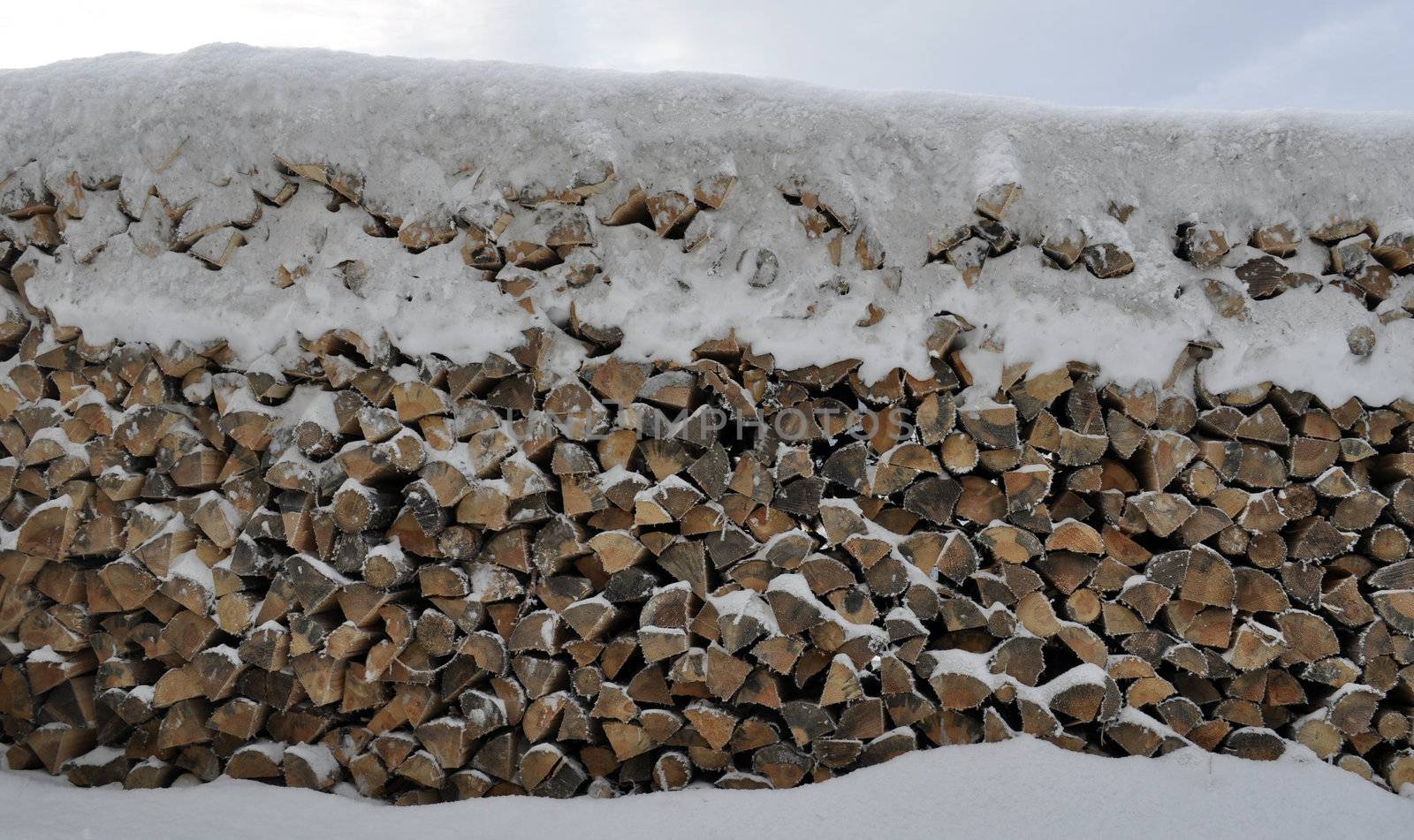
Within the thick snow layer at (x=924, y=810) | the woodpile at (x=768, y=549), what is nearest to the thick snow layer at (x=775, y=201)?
the woodpile at (x=768, y=549)

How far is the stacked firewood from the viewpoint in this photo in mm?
2172

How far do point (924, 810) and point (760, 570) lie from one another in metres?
0.73

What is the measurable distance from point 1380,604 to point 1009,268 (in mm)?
1393

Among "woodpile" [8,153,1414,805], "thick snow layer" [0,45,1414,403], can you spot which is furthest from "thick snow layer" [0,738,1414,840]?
"thick snow layer" [0,45,1414,403]

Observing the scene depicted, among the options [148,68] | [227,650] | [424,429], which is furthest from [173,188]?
[227,650]

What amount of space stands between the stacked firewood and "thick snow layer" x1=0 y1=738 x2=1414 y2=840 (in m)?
0.07

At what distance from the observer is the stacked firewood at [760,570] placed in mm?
2172

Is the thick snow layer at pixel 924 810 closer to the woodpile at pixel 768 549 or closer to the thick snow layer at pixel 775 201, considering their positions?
the woodpile at pixel 768 549

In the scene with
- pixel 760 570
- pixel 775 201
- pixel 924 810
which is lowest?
pixel 924 810

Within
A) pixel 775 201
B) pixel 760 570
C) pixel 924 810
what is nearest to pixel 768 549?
pixel 760 570

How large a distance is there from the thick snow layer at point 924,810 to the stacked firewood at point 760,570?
0.07 meters

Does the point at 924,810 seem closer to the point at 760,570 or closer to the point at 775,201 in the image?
the point at 760,570

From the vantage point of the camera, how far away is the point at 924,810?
6.86 ft

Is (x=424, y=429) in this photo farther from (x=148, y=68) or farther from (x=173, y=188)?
(x=148, y=68)
